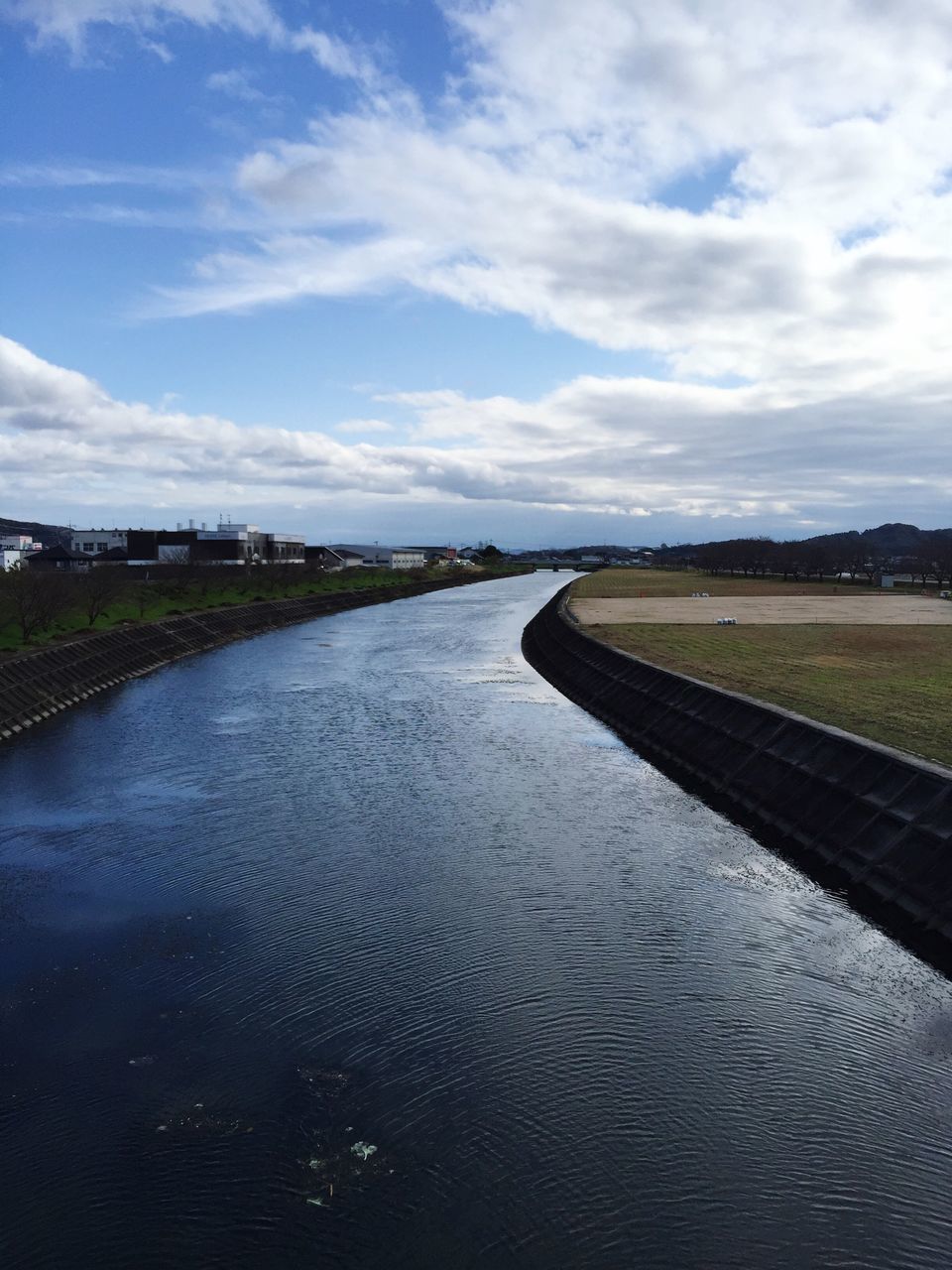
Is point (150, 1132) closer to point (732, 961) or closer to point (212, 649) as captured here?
point (732, 961)

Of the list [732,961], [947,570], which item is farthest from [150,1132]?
[947,570]

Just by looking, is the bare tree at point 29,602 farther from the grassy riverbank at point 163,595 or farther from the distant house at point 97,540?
the distant house at point 97,540

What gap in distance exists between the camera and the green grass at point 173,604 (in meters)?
45.5

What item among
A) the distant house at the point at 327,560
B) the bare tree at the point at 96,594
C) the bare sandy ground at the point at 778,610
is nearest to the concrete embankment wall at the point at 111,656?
the bare tree at the point at 96,594

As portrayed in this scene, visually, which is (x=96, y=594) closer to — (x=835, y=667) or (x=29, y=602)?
(x=29, y=602)

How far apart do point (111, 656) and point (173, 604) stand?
25284 millimetres

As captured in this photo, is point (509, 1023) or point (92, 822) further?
point (92, 822)

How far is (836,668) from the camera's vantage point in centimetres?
3516

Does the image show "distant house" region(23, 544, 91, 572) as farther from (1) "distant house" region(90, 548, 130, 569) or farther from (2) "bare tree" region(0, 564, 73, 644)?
(2) "bare tree" region(0, 564, 73, 644)

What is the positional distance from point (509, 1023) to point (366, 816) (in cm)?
994

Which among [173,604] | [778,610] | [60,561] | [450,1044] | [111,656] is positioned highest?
[60,561]

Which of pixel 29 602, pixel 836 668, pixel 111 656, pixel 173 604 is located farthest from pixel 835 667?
pixel 173 604

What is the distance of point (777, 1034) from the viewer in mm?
12203

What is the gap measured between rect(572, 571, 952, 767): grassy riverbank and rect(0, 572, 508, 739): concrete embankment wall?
24539 mm
